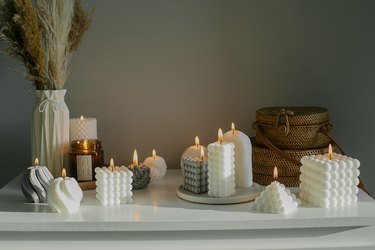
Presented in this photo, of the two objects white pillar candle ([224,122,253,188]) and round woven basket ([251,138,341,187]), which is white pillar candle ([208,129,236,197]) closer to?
white pillar candle ([224,122,253,188])

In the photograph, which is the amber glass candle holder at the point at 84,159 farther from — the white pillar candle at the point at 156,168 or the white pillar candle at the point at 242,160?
the white pillar candle at the point at 242,160

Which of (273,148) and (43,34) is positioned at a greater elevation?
(43,34)

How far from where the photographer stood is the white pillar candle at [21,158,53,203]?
1338 millimetres

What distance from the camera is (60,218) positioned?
1215 millimetres

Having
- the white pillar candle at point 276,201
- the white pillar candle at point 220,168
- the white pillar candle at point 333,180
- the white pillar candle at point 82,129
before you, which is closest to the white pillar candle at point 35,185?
the white pillar candle at point 82,129

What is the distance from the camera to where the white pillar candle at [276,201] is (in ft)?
4.00

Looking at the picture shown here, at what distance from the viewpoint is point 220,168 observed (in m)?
1.31

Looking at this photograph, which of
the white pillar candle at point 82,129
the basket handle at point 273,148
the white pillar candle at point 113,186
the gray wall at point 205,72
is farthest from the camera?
the gray wall at point 205,72

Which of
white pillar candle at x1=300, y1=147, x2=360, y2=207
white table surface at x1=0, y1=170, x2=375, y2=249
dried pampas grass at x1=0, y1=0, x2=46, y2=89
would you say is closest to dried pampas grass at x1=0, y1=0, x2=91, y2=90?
dried pampas grass at x1=0, y1=0, x2=46, y2=89

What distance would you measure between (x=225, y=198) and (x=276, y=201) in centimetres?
13

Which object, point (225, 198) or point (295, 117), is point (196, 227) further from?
point (295, 117)

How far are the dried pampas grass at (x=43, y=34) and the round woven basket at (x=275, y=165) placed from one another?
0.53 m

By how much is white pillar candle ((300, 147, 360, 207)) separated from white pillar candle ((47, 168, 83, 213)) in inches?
19.9

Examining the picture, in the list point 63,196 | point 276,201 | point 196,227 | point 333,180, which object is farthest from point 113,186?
point 333,180
